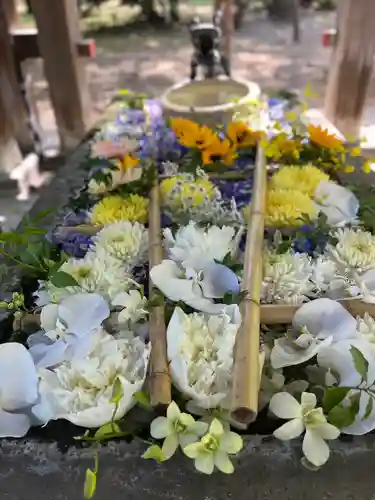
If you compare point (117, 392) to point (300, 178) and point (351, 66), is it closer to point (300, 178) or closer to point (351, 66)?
point (300, 178)

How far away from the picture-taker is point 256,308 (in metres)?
0.77

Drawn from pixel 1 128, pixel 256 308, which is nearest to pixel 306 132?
pixel 256 308

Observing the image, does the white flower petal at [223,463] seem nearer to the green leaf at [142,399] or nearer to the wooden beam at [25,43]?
the green leaf at [142,399]

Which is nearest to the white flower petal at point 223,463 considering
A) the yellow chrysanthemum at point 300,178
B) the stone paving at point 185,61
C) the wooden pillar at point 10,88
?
the yellow chrysanthemum at point 300,178

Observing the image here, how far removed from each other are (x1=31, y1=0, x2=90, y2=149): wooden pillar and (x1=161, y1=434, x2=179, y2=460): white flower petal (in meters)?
1.85

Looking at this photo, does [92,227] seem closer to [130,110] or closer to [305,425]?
[305,425]

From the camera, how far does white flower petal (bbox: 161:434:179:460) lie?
62 centimetres

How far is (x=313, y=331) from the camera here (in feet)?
2.53

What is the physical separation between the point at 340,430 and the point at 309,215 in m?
0.50

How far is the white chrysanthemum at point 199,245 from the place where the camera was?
861 millimetres

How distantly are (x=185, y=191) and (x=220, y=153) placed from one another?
23 centimetres

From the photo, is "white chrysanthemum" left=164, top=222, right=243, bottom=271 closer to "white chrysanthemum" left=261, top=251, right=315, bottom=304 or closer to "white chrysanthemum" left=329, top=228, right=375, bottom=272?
"white chrysanthemum" left=261, top=251, right=315, bottom=304

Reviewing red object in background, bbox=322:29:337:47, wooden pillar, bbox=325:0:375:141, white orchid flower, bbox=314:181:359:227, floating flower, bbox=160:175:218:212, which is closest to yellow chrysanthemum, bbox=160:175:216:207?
floating flower, bbox=160:175:218:212

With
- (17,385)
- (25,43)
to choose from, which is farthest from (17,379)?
(25,43)
